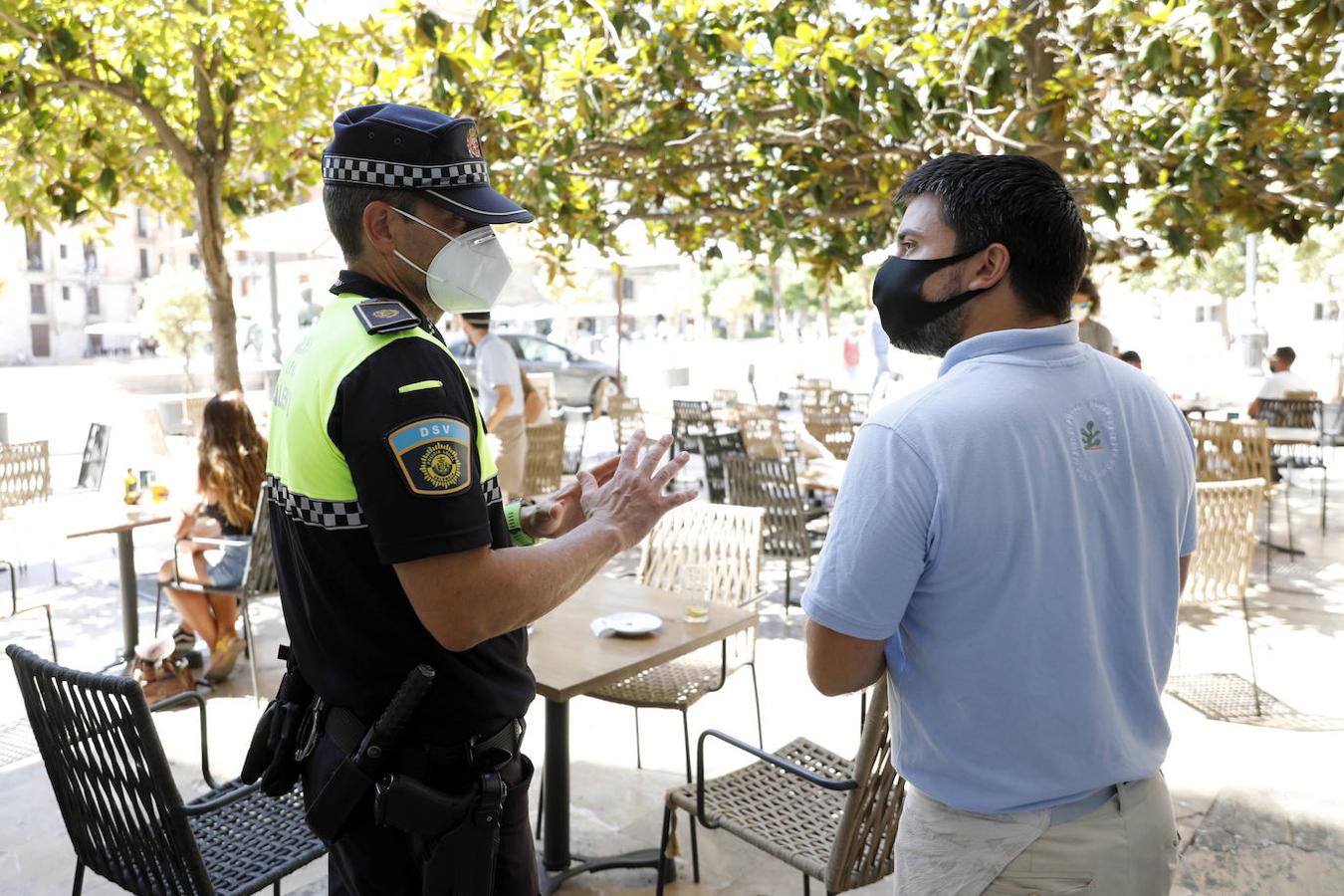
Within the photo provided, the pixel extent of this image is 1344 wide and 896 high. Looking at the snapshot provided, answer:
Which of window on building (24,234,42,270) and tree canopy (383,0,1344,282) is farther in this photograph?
window on building (24,234,42,270)

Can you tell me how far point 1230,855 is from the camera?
12.1ft

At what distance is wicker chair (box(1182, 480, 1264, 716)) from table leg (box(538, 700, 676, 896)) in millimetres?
2849

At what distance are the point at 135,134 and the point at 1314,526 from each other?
9.76 m

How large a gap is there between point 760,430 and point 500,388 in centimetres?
336

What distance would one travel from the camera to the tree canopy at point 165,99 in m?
6.09

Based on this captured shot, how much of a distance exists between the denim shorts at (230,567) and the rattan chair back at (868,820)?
12.1ft

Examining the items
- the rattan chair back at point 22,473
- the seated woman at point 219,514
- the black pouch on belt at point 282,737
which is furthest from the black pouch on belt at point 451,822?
the rattan chair back at point 22,473

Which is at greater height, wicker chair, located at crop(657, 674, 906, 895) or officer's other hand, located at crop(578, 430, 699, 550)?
officer's other hand, located at crop(578, 430, 699, 550)

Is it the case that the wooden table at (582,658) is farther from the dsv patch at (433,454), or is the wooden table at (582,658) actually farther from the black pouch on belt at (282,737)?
the dsv patch at (433,454)

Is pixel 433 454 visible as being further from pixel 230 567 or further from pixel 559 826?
pixel 230 567

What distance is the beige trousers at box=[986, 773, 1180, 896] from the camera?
5.09 feet

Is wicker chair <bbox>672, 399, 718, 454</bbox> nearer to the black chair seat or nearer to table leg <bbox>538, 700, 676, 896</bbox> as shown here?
table leg <bbox>538, 700, 676, 896</bbox>

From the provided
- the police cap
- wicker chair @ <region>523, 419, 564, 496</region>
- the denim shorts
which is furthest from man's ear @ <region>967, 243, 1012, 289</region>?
wicker chair @ <region>523, 419, 564, 496</region>

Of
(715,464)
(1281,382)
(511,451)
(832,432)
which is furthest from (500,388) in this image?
(1281,382)
